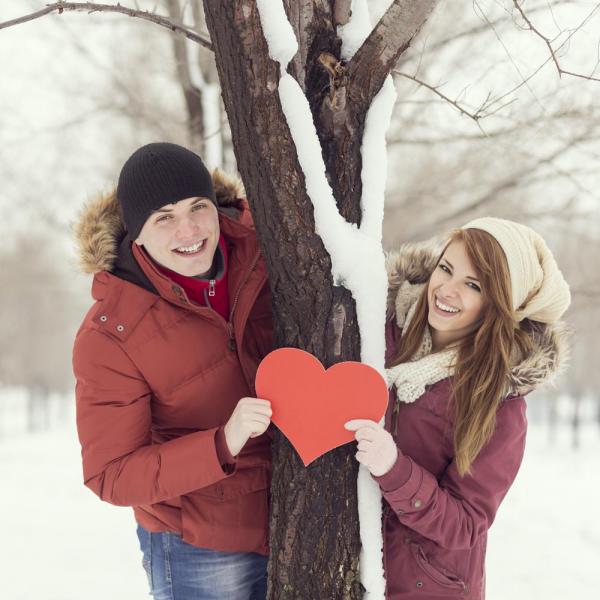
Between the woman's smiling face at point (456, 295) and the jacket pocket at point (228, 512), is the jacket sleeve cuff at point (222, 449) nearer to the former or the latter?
the jacket pocket at point (228, 512)

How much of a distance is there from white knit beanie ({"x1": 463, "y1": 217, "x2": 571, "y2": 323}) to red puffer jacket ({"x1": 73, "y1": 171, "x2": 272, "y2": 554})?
2.45 ft

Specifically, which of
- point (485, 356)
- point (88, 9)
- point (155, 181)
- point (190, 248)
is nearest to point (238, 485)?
point (190, 248)

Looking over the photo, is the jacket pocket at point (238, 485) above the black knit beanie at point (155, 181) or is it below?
below

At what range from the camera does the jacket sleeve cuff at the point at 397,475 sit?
178cm

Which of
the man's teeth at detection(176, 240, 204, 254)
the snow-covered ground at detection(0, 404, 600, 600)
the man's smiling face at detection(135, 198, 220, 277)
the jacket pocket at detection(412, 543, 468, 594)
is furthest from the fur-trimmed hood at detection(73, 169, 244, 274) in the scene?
the snow-covered ground at detection(0, 404, 600, 600)

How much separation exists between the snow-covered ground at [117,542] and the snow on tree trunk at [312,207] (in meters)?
3.51

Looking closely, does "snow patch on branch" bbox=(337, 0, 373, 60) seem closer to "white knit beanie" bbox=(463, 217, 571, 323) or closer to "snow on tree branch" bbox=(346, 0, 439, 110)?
"snow on tree branch" bbox=(346, 0, 439, 110)

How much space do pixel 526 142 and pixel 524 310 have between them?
3.11 m

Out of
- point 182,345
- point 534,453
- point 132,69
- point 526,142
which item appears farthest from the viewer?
point 534,453

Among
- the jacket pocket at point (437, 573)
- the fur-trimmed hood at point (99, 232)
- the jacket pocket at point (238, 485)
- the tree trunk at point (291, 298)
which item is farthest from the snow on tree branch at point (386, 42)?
the jacket pocket at point (437, 573)

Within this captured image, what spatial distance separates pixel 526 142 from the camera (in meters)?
Result: 4.69

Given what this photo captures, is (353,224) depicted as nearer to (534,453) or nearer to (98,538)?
(98,538)

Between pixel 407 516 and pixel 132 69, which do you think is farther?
pixel 132 69

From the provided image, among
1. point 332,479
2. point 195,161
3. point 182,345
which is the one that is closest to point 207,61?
point 195,161
